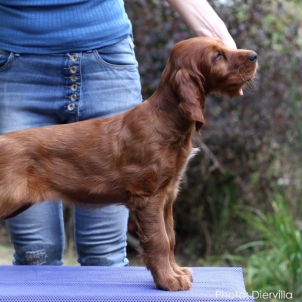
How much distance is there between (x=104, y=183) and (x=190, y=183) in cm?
376

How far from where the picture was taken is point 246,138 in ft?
19.8

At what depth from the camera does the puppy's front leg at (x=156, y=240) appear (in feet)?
9.00

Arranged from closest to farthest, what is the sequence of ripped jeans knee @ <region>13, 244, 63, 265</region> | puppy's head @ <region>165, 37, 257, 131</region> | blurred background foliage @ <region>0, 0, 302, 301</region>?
puppy's head @ <region>165, 37, 257, 131</region> → ripped jeans knee @ <region>13, 244, 63, 265</region> → blurred background foliage @ <region>0, 0, 302, 301</region>

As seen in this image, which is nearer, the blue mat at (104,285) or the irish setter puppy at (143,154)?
the blue mat at (104,285)

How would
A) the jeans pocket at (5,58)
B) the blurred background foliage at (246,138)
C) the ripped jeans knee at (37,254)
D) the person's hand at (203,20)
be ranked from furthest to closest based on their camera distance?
the blurred background foliage at (246,138) < the ripped jeans knee at (37,254) < the jeans pocket at (5,58) < the person's hand at (203,20)

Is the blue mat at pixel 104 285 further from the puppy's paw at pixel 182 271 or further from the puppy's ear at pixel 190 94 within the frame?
the puppy's ear at pixel 190 94

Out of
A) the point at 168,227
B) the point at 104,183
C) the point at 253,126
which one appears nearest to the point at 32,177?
the point at 104,183

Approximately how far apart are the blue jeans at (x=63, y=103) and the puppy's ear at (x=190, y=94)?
747 mm

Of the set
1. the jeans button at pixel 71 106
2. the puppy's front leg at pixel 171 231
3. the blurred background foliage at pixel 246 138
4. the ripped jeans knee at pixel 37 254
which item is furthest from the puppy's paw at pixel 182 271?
the blurred background foliage at pixel 246 138

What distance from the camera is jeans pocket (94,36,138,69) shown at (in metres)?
3.38

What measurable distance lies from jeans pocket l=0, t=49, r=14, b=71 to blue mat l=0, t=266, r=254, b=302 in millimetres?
1029

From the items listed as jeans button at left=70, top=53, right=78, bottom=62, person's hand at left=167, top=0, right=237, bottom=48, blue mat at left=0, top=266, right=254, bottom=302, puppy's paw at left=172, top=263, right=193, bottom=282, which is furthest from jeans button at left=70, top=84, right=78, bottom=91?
puppy's paw at left=172, top=263, right=193, bottom=282

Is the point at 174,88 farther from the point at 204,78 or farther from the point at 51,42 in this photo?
the point at 51,42

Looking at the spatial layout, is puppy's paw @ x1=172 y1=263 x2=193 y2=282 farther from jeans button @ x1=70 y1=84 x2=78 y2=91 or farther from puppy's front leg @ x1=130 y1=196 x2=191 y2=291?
jeans button @ x1=70 y1=84 x2=78 y2=91
